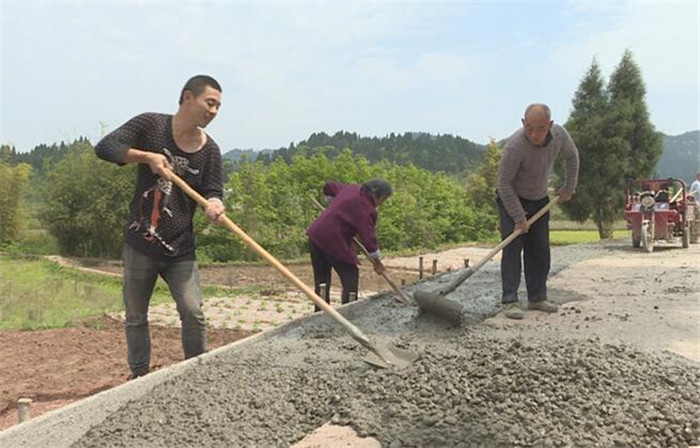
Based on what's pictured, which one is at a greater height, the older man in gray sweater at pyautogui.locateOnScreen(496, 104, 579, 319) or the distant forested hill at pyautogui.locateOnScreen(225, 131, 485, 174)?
the distant forested hill at pyautogui.locateOnScreen(225, 131, 485, 174)

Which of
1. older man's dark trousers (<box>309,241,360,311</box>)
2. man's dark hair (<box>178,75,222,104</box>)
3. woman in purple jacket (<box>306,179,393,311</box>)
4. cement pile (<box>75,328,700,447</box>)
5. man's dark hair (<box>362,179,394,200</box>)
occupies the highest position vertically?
Answer: man's dark hair (<box>178,75,222,104</box>)

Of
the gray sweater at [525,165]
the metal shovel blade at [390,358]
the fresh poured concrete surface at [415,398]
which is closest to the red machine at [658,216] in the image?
the gray sweater at [525,165]

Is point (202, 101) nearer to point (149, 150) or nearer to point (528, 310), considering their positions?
point (149, 150)

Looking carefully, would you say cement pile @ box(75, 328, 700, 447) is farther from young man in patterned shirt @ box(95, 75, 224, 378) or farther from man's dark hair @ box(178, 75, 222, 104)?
man's dark hair @ box(178, 75, 222, 104)

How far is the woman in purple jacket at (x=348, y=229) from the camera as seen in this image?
189 inches

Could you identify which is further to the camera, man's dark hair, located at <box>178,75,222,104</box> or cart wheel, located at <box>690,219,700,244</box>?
cart wheel, located at <box>690,219,700,244</box>

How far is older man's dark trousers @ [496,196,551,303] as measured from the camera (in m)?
4.57

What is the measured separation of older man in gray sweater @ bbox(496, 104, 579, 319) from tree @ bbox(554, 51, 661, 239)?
36.7ft

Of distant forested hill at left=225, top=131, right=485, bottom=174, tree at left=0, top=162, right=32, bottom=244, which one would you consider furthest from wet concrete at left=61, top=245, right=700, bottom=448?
distant forested hill at left=225, top=131, right=485, bottom=174

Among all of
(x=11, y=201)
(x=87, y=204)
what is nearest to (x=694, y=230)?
(x=87, y=204)

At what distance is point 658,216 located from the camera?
10.4 meters

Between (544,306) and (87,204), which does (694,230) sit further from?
(87,204)

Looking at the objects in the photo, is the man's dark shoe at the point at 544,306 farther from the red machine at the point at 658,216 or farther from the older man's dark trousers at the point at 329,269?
the red machine at the point at 658,216

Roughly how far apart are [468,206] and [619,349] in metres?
18.6
